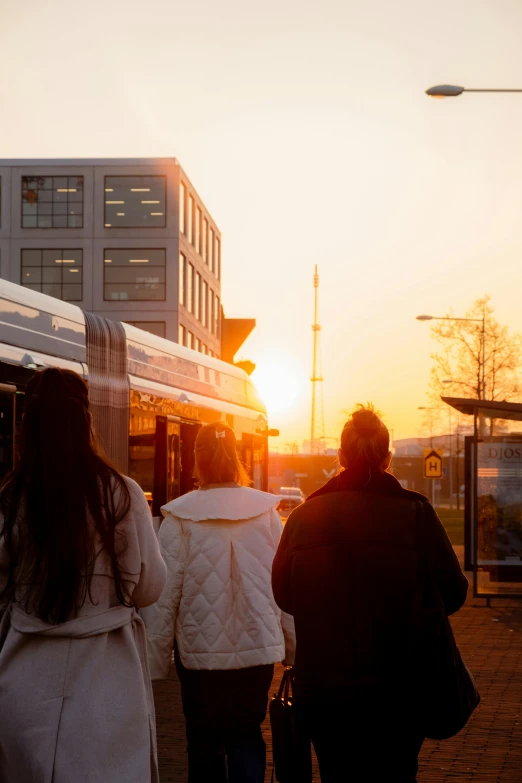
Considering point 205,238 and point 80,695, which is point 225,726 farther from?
point 205,238

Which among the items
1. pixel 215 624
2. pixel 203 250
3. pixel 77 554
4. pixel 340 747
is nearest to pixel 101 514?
pixel 77 554

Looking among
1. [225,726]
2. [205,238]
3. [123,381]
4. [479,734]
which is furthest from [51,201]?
[225,726]

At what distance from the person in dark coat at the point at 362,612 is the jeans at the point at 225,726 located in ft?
4.11

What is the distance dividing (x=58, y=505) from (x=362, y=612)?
3.32 feet

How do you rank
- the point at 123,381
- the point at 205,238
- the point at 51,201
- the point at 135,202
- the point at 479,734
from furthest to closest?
the point at 205,238
the point at 135,202
the point at 51,201
the point at 123,381
the point at 479,734

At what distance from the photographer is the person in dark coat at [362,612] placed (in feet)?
11.5

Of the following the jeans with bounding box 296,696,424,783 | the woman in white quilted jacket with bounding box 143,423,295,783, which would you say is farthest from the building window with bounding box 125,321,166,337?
the jeans with bounding box 296,696,424,783

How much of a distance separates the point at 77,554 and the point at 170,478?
29.2 feet

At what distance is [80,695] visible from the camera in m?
3.20

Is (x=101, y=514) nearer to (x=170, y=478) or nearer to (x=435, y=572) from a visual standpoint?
(x=435, y=572)

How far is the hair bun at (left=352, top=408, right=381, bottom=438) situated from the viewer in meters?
3.85

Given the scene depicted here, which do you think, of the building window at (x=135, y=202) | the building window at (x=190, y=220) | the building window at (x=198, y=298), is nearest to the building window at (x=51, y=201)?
the building window at (x=135, y=202)

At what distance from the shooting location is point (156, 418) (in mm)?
11812

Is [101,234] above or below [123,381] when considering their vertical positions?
above
